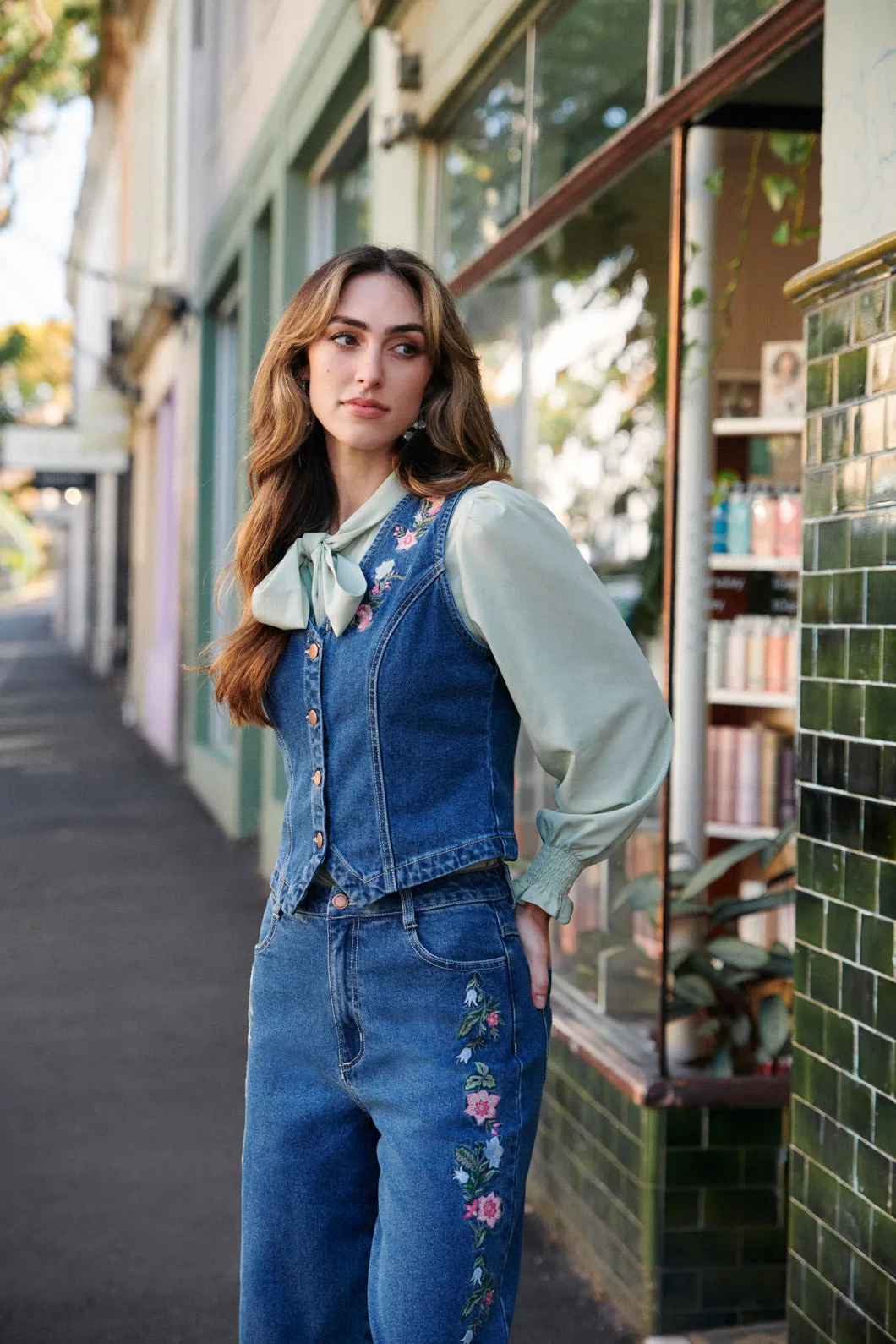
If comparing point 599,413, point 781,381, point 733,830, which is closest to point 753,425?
point 781,381

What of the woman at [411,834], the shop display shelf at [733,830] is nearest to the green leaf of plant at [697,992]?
the shop display shelf at [733,830]

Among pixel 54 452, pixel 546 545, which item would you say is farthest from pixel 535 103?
pixel 54 452

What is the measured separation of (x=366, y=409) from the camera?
217cm

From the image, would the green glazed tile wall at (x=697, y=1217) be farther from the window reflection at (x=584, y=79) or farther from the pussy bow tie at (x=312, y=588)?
the window reflection at (x=584, y=79)

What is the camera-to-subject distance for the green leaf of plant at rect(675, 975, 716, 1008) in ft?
12.7

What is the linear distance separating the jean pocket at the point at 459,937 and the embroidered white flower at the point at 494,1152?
0.21 meters

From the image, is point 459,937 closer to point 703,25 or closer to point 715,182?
point 703,25

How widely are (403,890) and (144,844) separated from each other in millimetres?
8766

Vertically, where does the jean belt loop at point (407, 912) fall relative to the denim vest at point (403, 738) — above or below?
below

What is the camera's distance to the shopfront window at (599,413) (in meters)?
4.43

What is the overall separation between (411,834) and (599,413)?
3590mm

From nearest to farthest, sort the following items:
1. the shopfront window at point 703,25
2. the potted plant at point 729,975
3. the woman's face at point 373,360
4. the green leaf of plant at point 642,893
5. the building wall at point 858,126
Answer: the woman's face at point 373,360
the building wall at point 858,126
the shopfront window at point 703,25
the potted plant at point 729,975
the green leaf of plant at point 642,893

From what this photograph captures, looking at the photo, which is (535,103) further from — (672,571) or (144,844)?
(144,844)

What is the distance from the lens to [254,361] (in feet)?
32.4
